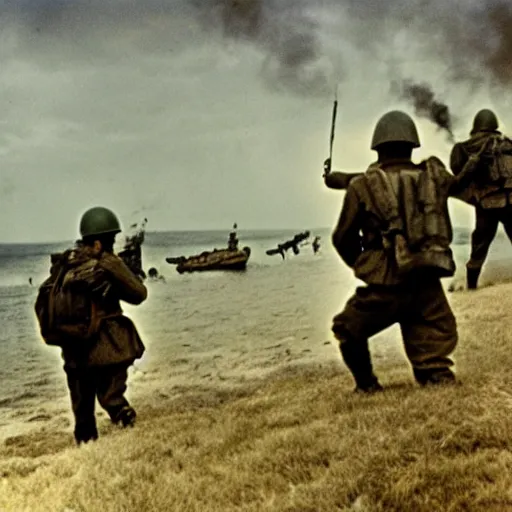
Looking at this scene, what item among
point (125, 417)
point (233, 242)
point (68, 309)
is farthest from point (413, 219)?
point (233, 242)

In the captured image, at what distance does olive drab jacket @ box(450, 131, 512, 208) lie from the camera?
10.4m

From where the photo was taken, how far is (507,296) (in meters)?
10.5

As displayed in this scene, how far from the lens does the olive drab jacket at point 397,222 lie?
601 cm

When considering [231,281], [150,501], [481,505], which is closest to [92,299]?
[150,501]

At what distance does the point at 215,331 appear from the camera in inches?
448

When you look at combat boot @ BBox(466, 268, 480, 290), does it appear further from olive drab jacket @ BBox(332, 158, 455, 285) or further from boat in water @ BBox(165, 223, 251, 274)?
olive drab jacket @ BBox(332, 158, 455, 285)

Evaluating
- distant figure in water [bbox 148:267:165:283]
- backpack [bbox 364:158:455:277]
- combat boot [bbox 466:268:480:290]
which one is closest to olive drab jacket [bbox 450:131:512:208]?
combat boot [bbox 466:268:480:290]

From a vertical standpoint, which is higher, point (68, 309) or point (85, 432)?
point (68, 309)

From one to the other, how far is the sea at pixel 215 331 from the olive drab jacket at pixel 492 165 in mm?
1859

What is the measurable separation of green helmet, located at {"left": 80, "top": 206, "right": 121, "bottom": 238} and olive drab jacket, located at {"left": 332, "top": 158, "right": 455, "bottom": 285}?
5.34 feet

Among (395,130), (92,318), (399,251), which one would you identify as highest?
(395,130)

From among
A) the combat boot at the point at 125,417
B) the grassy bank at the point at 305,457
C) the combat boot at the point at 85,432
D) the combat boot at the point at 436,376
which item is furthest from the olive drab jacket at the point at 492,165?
the combat boot at the point at 85,432

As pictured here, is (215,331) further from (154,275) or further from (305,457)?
(305,457)

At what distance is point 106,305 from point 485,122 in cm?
560
